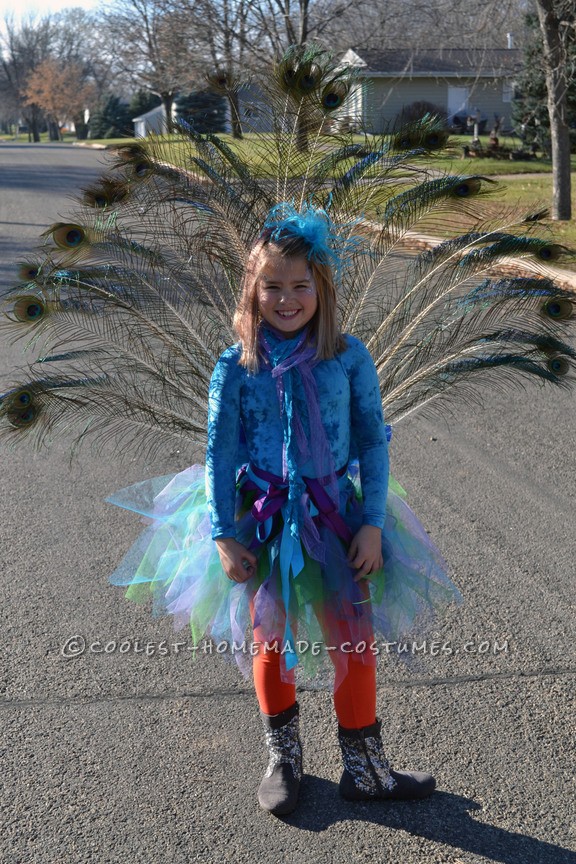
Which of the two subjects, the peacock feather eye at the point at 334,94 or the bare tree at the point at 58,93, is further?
the bare tree at the point at 58,93

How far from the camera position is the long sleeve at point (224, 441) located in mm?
2623

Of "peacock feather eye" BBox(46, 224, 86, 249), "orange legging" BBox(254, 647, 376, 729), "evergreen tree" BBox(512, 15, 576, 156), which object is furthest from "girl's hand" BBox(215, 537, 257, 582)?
"evergreen tree" BBox(512, 15, 576, 156)

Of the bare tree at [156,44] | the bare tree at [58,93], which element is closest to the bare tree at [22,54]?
the bare tree at [58,93]

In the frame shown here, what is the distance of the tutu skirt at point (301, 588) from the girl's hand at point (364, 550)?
0.09ft

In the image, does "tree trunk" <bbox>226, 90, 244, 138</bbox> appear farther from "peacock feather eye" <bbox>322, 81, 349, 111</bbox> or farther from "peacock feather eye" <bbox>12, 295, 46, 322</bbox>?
"peacock feather eye" <bbox>12, 295, 46, 322</bbox>

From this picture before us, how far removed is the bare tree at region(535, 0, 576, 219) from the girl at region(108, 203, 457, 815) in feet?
41.8

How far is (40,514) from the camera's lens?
509 cm

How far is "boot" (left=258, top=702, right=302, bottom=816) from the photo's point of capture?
2.74 meters

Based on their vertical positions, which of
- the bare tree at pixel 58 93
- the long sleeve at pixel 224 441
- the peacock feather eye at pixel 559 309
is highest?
the bare tree at pixel 58 93

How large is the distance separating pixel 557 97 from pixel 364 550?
13.9 meters

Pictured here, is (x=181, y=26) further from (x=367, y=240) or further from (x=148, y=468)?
(x=367, y=240)

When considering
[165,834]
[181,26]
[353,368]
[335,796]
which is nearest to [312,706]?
[335,796]

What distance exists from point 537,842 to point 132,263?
2.21 m

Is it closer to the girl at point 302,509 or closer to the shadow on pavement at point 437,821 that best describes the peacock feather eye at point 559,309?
the girl at point 302,509
